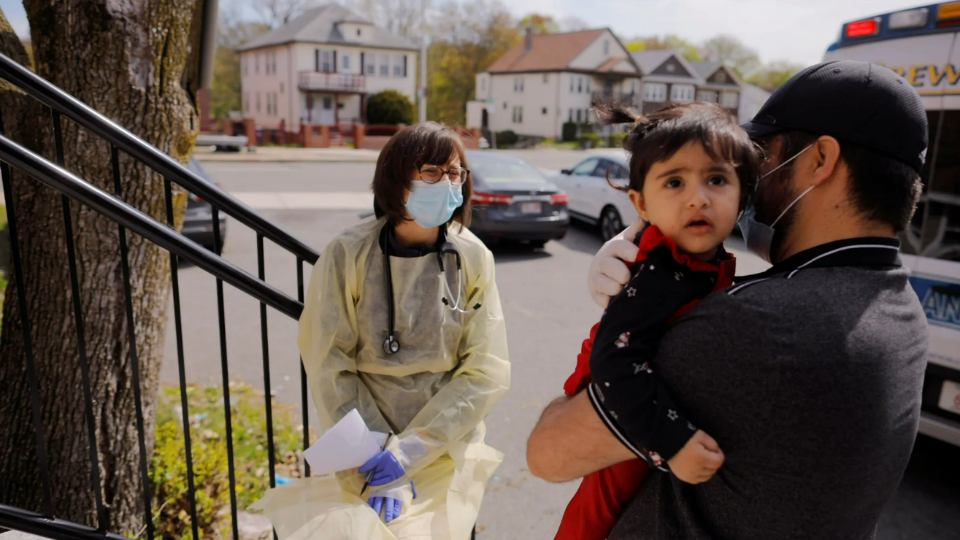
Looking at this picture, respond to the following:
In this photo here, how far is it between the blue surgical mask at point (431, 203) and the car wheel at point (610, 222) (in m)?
9.53

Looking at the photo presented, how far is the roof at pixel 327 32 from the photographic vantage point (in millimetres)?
52031

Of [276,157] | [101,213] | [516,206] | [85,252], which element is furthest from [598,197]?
[276,157]

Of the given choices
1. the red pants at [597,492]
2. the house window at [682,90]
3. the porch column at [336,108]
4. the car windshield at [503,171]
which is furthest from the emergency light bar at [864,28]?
the house window at [682,90]

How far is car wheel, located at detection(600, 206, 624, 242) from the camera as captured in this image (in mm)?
11875

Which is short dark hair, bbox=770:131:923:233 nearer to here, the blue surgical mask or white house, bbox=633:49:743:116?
the blue surgical mask

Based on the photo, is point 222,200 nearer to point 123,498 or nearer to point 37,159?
point 37,159

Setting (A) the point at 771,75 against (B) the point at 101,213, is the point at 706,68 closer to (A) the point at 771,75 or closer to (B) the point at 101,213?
(A) the point at 771,75

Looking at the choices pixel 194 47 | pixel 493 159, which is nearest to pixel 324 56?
pixel 493 159

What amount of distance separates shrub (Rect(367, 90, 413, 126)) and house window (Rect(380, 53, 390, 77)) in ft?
21.9

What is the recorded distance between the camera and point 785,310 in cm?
119

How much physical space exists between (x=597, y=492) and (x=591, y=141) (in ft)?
173

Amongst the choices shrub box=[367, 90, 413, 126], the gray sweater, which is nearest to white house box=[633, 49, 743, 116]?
shrub box=[367, 90, 413, 126]

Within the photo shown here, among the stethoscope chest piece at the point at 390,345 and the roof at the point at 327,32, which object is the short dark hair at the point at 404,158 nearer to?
the stethoscope chest piece at the point at 390,345

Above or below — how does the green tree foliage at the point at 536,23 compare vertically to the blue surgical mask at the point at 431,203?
above
